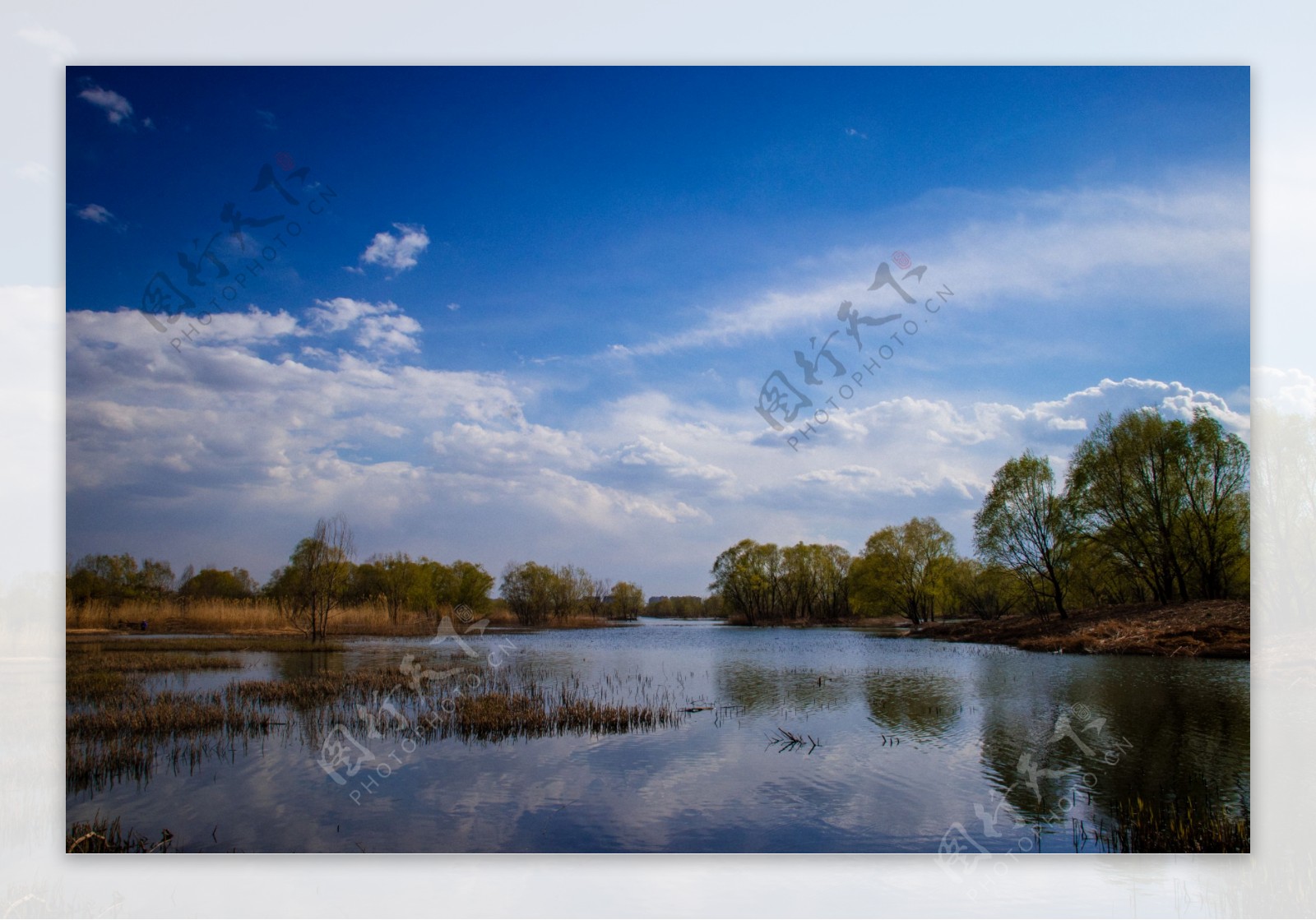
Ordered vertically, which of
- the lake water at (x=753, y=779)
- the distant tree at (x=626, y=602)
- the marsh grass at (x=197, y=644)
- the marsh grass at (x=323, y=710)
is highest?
the distant tree at (x=626, y=602)

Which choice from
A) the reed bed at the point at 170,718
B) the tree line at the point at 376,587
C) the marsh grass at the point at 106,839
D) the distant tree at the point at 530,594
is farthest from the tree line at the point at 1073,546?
the marsh grass at the point at 106,839

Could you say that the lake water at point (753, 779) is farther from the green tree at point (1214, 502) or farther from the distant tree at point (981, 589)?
the distant tree at point (981, 589)

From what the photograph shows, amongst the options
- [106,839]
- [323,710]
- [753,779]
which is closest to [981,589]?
[753,779]

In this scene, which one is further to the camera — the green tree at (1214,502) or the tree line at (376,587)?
the tree line at (376,587)

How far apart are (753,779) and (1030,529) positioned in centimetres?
579

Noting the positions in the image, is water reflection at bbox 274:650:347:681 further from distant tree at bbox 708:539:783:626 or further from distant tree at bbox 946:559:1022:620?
distant tree at bbox 946:559:1022:620

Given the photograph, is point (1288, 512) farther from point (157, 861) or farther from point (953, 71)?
point (157, 861)

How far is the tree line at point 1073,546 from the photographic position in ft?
25.8

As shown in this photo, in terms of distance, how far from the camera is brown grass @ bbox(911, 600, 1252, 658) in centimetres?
845

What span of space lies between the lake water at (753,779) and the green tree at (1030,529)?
2.02 meters

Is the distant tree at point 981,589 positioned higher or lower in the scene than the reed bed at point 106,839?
higher

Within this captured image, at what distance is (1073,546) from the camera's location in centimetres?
1101

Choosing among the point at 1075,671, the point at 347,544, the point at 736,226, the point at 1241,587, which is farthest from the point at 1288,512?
the point at 347,544

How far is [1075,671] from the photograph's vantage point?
9992 mm
